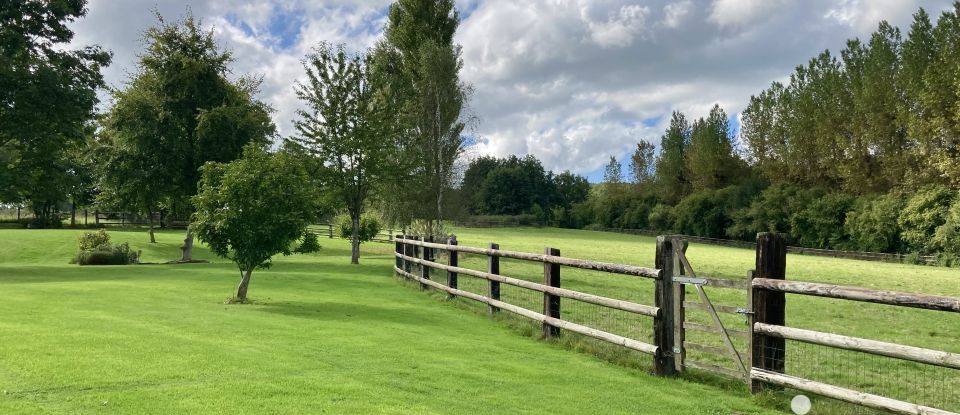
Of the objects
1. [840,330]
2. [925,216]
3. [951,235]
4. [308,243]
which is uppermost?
[925,216]

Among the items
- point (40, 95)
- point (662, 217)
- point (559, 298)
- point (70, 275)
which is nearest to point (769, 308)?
point (559, 298)

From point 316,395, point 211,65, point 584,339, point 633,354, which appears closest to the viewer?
point 316,395

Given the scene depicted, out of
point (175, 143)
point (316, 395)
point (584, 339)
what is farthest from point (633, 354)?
point (175, 143)

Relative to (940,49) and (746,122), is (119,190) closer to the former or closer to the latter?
(940,49)

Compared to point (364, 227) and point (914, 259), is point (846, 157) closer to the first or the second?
point (914, 259)

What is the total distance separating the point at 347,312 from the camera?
11.6 meters

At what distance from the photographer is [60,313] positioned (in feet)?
32.2

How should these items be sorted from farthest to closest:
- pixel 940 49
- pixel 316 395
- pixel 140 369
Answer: pixel 940 49
pixel 140 369
pixel 316 395

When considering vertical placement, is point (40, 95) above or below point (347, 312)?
above

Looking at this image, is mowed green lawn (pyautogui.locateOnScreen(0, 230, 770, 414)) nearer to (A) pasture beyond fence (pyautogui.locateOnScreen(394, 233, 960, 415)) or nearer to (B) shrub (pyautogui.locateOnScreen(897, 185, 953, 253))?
(A) pasture beyond fence (pyautogui.locateOnScreen(394, 233, 960, 415))

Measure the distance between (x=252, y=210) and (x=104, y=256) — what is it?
62.2 feet

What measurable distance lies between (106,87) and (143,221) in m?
47.8

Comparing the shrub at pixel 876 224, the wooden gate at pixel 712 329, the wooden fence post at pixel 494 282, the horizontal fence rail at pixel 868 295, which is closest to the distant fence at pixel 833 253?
the shrub at pixel 876 224

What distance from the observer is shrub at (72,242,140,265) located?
27.3m
